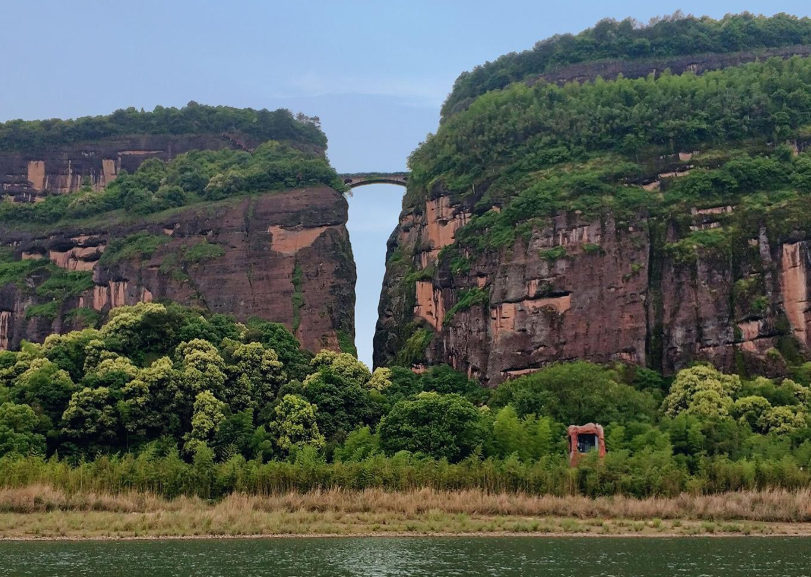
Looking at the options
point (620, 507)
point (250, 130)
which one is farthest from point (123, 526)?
point (250, 130)

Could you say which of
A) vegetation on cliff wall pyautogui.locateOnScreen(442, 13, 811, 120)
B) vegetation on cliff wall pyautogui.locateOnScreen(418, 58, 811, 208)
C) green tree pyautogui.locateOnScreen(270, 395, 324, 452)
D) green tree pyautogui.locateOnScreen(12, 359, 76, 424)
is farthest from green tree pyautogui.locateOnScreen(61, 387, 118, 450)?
vegetation on cliff wall pyautogui.locateOnScreen(442, 13, 811, 120)

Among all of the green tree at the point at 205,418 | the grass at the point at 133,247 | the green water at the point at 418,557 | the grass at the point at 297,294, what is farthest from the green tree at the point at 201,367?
the grass at the point at 133,247

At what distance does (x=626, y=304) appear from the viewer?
215 ft

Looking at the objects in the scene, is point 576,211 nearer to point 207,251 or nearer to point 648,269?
point 648,269

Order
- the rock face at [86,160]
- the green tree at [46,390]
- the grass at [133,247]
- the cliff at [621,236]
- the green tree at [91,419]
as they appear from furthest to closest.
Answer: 1. the rock face at [86,160]
2. the grass at [133,247]
3. the cliff at [621,236]
4. the green tree at [46,390]
5. the green tree at [91,419]

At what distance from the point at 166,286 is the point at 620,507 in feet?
138

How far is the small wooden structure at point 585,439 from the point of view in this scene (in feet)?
168

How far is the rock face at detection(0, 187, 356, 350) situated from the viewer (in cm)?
7525

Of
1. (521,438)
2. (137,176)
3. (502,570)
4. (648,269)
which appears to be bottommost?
(502,570)

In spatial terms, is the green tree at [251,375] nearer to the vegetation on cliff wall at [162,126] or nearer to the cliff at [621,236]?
the cliff at [621,236]

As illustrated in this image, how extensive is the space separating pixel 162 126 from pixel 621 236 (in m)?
43.5

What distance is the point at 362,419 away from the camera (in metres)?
55.1

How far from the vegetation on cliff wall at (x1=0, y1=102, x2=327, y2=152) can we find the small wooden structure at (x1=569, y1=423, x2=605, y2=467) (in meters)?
50.2

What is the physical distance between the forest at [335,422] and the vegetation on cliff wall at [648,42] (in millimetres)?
35696
